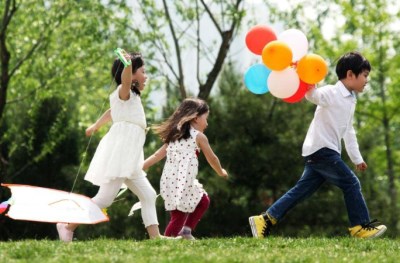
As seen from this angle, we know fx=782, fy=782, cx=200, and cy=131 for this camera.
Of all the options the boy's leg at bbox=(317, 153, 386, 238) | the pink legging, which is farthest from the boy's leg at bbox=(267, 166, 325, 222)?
the pink legging

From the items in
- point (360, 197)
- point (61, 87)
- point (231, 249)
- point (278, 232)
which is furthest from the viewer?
point (61, 87)

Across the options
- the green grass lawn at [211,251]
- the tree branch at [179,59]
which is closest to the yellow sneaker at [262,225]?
the green grass lawn at [211,251]

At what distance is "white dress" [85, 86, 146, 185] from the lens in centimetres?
767

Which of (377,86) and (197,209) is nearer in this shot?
(197,209)

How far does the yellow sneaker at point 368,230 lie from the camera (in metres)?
7.79

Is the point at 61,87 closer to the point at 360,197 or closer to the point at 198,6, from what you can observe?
the point at 198,6

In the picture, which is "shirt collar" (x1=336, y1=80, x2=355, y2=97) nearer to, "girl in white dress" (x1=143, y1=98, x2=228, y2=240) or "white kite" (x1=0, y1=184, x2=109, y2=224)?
"girl in white dress" (x1=143, y1=98, x2=228, y2=240)

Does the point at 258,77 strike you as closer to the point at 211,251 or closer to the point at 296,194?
the point at 296,194

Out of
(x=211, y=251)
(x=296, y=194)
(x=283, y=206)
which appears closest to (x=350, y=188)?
(x=296, y=194)

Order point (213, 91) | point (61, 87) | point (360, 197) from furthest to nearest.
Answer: point (61, 87), point (213, 91), point (360, 197)

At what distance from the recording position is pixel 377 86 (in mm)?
25797

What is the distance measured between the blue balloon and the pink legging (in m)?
1.27

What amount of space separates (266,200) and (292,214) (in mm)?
680

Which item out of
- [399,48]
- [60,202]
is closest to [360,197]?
[60,202]
